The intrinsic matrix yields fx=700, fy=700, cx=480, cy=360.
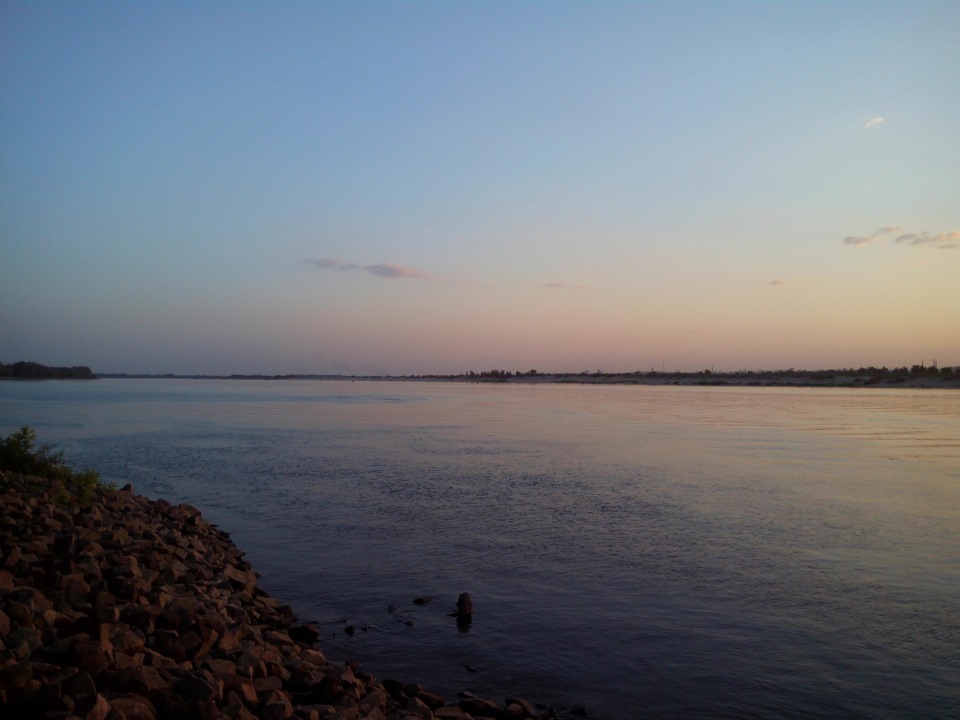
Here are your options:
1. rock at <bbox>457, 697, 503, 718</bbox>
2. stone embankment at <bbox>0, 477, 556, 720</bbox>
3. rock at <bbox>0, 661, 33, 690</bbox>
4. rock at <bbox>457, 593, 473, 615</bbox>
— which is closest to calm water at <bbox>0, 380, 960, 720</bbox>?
rock at <bbox>457, 593, 473, 615</bbox>

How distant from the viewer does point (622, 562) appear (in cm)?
1266

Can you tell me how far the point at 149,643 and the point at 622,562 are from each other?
8.40 metres

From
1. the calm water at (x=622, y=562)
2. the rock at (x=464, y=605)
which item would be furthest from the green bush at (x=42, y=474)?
the rock at (x=464, y=605)

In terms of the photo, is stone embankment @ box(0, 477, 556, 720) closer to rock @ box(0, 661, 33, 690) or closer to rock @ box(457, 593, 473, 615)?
rock @ box(0, 661, 33, 690)

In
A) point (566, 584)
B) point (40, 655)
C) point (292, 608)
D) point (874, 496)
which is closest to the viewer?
point (40, 655)

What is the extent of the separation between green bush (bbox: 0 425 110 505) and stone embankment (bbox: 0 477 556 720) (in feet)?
4.51

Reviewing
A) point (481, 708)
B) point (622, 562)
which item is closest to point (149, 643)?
point (481, 708)

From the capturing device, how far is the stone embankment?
17.4 ft

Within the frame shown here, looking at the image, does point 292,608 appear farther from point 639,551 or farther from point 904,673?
point 904,673

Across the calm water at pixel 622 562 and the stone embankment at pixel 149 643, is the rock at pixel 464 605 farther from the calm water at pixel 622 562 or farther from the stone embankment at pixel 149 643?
the stone embankment at pixel 149 643

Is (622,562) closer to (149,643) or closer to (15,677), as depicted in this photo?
(149,643)

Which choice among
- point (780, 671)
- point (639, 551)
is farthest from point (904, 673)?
point (639, 551)

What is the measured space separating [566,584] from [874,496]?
11.3 metres

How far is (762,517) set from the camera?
1606 cm
